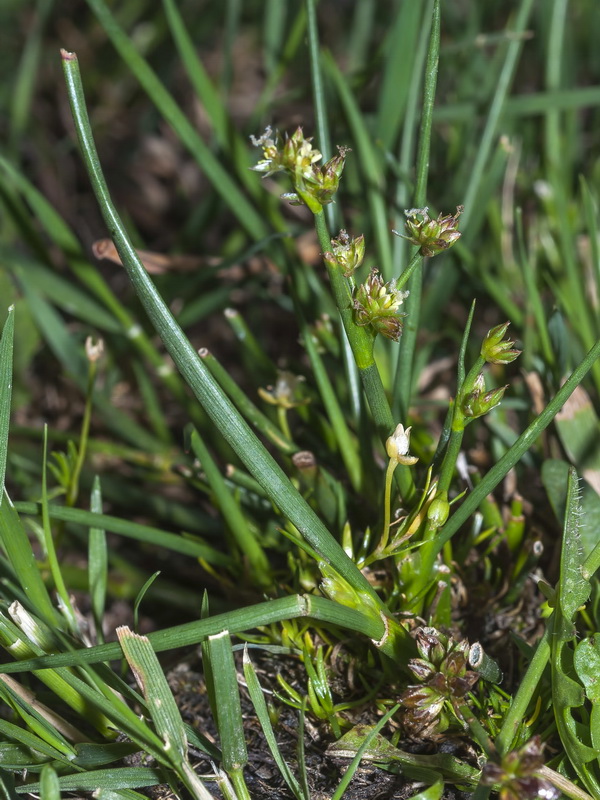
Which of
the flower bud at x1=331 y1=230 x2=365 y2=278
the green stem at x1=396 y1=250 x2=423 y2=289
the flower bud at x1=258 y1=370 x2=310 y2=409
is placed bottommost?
the flower bud at x1=258 y1=370 x2=310 y2=409

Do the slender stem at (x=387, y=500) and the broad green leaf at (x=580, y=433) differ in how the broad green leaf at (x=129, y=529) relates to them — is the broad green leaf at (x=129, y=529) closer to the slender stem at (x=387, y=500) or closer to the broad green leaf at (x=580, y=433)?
the slender stem at (x=387, y=500)

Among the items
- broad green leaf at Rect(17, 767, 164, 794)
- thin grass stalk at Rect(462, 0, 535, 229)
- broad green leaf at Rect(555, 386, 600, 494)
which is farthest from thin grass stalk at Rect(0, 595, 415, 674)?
thin grass stalk at Rect(462, 0, 535, 229)

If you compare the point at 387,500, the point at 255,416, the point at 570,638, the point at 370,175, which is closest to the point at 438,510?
the point at 387,500

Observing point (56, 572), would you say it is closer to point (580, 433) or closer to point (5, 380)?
point (5, 380)

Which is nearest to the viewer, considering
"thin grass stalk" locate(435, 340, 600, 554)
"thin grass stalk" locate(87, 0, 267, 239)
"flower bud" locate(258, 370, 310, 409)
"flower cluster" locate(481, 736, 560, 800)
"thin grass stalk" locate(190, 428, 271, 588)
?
"flower cluster" locate(481, 736, 560, 800)

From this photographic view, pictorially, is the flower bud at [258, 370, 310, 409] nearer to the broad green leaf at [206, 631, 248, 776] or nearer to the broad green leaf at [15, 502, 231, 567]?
the broad green leaf at [15, 502, 231, 567]

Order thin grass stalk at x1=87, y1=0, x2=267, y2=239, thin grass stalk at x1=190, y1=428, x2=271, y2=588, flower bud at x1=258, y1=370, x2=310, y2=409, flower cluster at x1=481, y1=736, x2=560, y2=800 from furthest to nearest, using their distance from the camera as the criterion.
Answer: thin grass stalk at x1=87, y1=0, x2=267, y2=239 < flower bud at x1=258, y1=370, x2=310, y2=409 < thin grass stalk at x1=190, y1=428, x2=271, y2=588 < flower cluster at x1=481, y1=736, x2=560, y2=800
